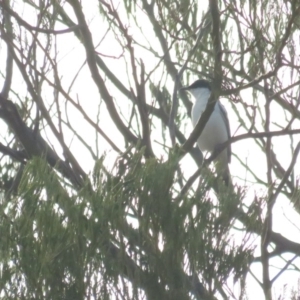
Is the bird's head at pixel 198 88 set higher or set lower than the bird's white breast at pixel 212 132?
higher

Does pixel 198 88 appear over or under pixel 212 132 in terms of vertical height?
over

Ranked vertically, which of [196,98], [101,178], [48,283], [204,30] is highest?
[196,98]

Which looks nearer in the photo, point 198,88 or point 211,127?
point 198,88

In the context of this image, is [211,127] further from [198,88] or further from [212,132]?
[198,88]

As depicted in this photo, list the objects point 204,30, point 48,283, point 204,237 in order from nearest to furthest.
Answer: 1. point 48,283
2. point 204,237
3. point 204,30

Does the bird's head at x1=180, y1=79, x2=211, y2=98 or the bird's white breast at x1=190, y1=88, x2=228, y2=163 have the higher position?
the bird's head at x1=180, y1=79, x2=211, y2=98

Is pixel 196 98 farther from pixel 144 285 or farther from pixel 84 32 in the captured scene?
pixel 144 285

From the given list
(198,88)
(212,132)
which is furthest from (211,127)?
(198,88)

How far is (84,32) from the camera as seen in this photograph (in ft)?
14.6

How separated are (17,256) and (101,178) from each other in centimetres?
42

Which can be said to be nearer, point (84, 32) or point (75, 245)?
point (75, 245)

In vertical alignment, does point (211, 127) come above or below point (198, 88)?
below

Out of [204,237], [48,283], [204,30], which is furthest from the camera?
[204,30]

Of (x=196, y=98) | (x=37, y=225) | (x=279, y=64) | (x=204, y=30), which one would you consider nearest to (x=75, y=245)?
(x=37, y=225)
